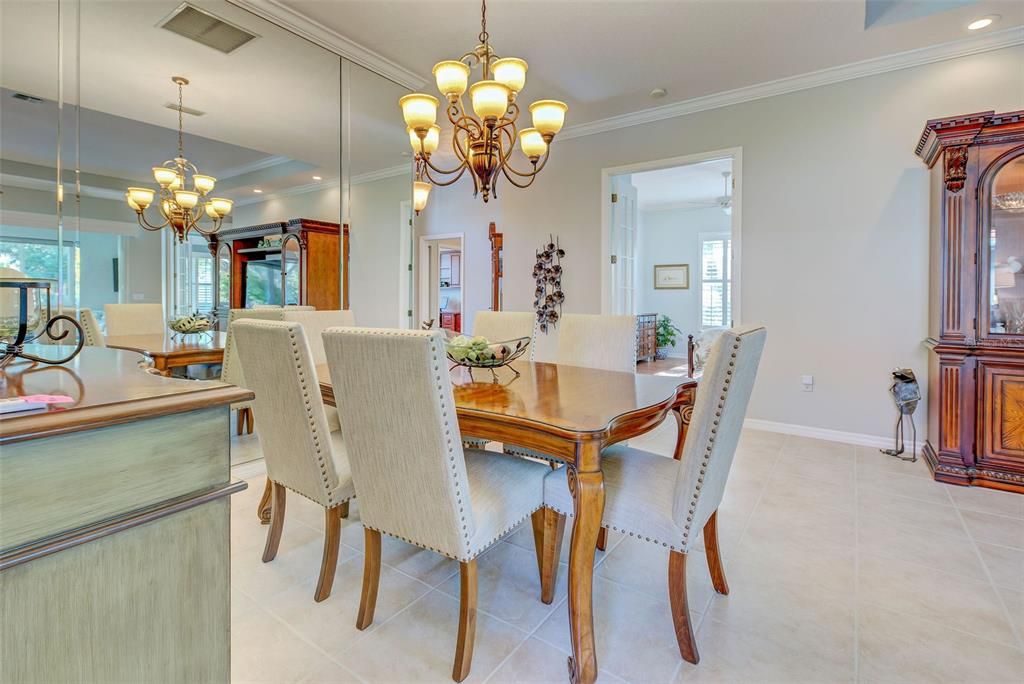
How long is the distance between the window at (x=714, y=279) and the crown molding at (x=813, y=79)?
485cm

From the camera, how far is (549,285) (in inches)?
201

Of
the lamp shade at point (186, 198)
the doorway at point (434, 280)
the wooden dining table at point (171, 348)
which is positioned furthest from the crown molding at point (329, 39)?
the doorway at point (434, 280)

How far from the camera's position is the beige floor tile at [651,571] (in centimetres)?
182

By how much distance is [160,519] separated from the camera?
2.64 ft

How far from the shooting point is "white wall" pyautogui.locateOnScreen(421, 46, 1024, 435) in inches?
133

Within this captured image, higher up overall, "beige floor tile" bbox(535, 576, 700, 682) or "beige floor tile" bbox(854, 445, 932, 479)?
"beige floor tile" bbox(854, 445, 932, 479)

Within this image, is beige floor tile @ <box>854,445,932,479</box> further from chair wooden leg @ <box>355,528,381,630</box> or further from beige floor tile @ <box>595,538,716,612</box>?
chair wooden leg @ <box>355,528,381,630</box>

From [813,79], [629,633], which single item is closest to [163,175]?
[629,633]

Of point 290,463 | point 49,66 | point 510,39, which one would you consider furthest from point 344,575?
point 510,39

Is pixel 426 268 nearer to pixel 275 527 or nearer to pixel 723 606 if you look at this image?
pixel 275 527

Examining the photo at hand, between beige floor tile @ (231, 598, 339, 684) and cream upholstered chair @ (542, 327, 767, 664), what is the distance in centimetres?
87

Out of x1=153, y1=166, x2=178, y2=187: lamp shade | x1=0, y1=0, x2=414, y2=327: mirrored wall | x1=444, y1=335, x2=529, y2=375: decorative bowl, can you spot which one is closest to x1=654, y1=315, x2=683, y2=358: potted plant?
x1=0, y1=0, x2=414, y2=327: mirrored wall

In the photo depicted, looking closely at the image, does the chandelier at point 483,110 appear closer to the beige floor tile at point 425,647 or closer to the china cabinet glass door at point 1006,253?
the beige floor tile at point 425,647

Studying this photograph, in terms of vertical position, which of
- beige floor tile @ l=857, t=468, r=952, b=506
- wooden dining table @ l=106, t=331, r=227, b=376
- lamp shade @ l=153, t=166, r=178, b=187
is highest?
lamp shade @ l=153, t=166, r=178, b=187
